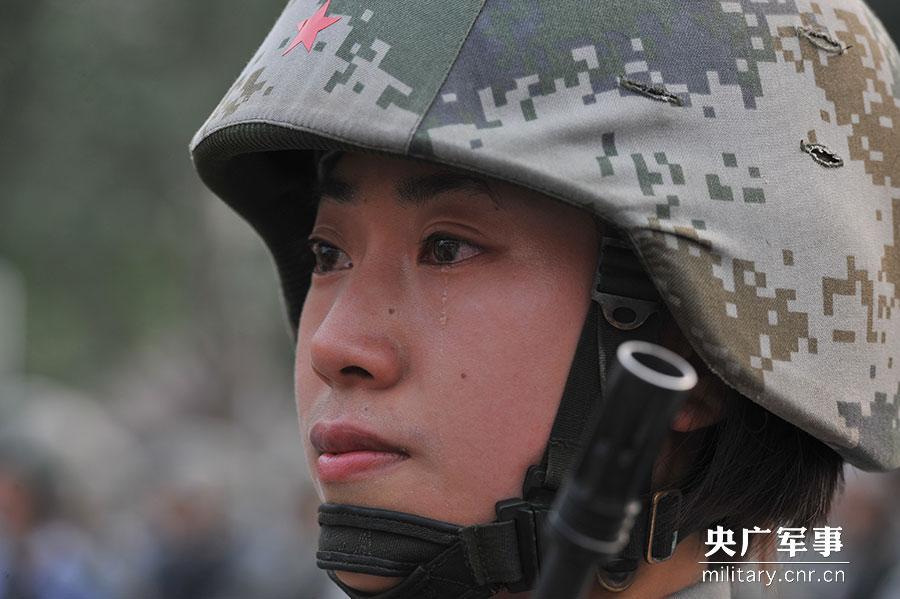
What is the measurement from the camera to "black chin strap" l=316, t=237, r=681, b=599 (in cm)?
241

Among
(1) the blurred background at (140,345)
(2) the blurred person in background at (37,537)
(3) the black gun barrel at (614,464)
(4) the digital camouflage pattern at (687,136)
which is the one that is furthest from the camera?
(1) the blurred background at (140,345)

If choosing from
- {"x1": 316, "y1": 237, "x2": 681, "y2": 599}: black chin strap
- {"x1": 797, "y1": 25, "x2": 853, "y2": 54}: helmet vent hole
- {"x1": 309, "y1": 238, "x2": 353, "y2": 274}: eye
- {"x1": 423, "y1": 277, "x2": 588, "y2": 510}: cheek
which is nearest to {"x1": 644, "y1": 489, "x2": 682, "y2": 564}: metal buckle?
{"x1": 316, "y1": 237, "x2": 681, "y2": 599}: black chin strap

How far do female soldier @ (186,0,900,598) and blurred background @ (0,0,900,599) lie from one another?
2473mm

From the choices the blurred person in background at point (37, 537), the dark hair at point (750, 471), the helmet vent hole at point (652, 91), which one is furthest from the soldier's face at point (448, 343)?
the blurred person in background at point (37, 537)

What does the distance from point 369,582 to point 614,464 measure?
3.52 feet

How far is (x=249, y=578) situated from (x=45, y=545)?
2.09 metres

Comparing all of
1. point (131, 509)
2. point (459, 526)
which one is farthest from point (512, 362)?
point (131, 509)

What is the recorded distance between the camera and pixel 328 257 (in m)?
2.79

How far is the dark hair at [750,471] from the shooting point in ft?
8.54

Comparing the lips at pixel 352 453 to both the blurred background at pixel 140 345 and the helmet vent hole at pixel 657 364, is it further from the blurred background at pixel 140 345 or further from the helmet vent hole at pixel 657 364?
the blurred background at pixel 140 345

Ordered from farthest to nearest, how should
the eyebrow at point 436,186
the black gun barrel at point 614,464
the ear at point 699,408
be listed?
the ear at point 699,408 → the eyebrow at point 436,186 → the black gun barrel at point 614,464

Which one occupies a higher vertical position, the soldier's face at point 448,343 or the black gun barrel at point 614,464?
the black gun barrel at point 614,464

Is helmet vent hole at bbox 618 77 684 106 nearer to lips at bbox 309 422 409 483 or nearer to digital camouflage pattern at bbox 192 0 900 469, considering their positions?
digital camouflage pattern at bbox 192 0 900 469

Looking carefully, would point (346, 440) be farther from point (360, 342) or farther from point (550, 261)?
point (550, 261)
